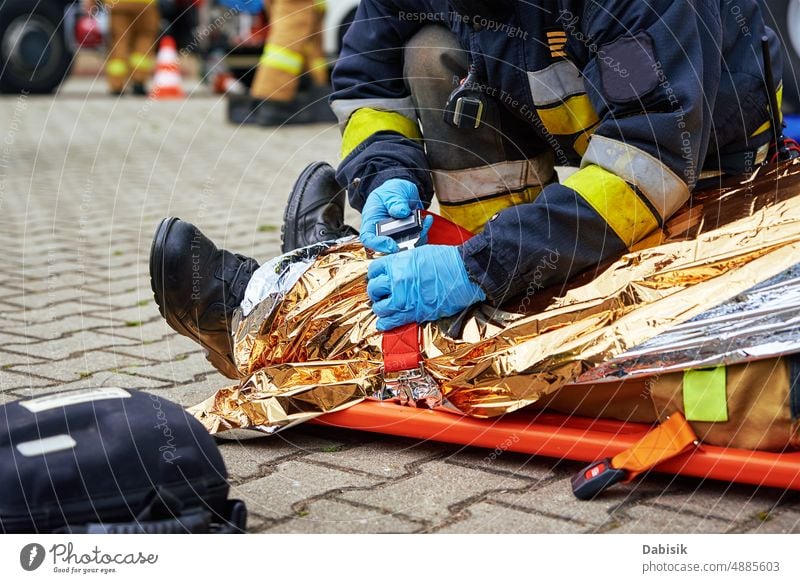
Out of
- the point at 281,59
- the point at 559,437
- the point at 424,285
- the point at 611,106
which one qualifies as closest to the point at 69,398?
the point at 424,285

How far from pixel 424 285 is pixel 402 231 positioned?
0.93 feet

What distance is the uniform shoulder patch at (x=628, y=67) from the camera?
189 centimetres

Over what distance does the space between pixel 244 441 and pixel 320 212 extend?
0.74 m

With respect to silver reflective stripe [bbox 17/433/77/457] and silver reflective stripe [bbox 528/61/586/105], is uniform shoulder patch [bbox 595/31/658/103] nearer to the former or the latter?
silver reflective stripe [bbox 528/61/586/105]

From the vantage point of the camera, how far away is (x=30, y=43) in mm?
8859

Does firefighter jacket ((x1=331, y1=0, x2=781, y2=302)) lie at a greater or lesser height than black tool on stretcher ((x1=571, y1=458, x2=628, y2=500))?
greater

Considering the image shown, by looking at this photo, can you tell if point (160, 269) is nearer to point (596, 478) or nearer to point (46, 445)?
point (46, 445)

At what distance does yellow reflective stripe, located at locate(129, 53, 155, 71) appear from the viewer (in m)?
9.50

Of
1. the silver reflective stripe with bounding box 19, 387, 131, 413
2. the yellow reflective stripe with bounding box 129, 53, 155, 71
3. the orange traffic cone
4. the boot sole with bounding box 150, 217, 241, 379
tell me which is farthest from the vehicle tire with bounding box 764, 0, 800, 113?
the yellow reflective stripe with bounding box 129, 53, 155, 71

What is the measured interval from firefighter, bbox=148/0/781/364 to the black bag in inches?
22.9

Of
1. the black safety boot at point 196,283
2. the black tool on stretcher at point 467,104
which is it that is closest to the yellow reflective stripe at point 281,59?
the black tool on stretcher at point 467,104

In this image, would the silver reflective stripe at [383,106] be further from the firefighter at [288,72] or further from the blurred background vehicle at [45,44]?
the blurred background vehicle at [45,44]

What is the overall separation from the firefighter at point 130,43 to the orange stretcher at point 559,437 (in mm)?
8001
